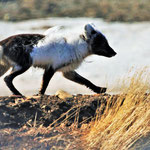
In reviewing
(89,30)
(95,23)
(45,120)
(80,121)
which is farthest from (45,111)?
(95,23)

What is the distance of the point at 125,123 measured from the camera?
5.35m

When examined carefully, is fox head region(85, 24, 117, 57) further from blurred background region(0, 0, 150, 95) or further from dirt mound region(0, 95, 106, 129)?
blurred background region(0, 0, 150, 95)

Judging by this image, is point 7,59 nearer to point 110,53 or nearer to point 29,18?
point 110,53

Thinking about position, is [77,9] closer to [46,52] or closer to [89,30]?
[89,30]

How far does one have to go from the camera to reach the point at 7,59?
6.85 m

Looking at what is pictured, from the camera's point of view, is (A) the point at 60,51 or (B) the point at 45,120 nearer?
(B) the point at 45,120

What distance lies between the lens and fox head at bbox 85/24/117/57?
23.0 feet

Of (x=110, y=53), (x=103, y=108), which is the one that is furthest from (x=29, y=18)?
(x=103, y=108)

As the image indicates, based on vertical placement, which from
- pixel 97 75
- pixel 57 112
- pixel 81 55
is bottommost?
pixel 97 75

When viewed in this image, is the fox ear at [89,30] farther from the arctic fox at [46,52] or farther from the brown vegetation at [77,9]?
the brown vegetation at [77,9]

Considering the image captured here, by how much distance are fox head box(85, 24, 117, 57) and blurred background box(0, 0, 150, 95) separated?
118 inches

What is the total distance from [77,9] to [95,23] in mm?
2820

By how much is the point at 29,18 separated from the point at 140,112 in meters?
12.6

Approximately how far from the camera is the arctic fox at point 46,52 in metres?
6.77
